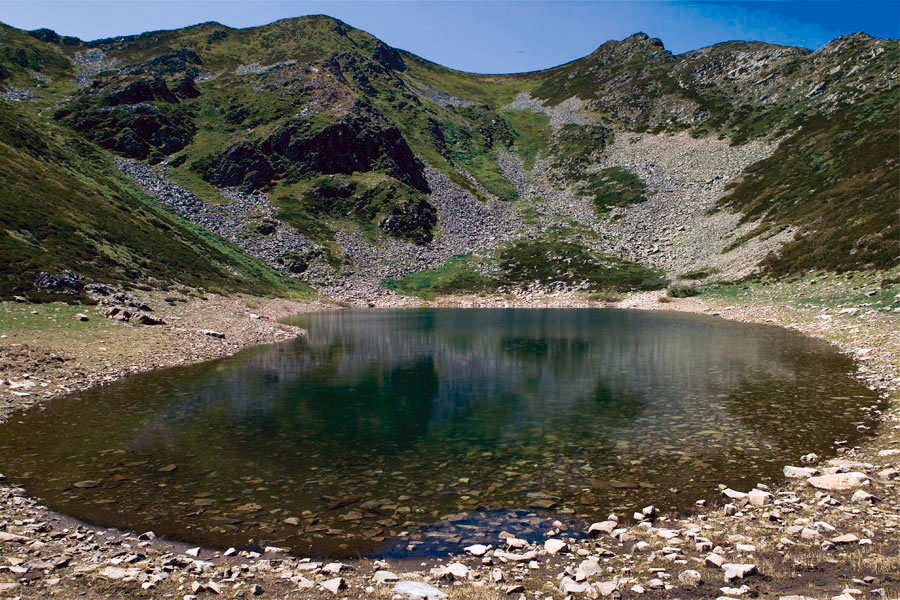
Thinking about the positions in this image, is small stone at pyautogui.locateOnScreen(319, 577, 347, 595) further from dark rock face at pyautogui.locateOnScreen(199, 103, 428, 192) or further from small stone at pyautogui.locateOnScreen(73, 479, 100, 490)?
dark rock face at pyautogui.locateOnScreen(199, 103, 428, 192)

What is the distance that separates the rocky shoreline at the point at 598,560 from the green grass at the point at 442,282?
101 m

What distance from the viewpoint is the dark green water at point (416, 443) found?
42.3 ft

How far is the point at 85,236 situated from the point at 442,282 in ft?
241

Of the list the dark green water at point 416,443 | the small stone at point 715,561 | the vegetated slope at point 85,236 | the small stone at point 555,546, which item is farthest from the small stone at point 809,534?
the vegetated slope at point 85,236

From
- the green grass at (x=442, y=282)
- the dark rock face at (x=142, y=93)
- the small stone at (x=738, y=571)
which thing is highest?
the dark rock face at (x=142, y=93)

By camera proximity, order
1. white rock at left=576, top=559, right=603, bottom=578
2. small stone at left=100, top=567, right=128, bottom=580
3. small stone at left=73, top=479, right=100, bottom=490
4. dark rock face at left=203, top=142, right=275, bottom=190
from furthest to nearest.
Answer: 1. dark rock face at left=203, top=142, right=275, bottom=190
2. small stone at left=73, top=479, right=100, bottom=490
3. white rock at left=576, top=559, right=603, bottom=578
4. small stone at left=100, top=567, right=128, bottom=580

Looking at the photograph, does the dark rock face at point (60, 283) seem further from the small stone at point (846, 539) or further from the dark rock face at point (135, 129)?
the dark rock face at point (135, 129)

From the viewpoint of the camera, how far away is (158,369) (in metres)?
32.4

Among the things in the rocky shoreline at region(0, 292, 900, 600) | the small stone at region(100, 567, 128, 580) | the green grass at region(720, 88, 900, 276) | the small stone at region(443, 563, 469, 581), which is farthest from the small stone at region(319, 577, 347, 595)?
the green grass at region(720, 88, 900, 276)

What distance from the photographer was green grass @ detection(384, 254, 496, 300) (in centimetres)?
11556

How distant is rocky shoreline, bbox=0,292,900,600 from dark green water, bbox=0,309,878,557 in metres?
0.87

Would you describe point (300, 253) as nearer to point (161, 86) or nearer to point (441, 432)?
point (161, 86)

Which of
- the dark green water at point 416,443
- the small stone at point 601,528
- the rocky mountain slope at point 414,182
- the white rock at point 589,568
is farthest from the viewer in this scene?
the rocky mountain slope at point 414,182

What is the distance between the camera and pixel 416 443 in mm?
19109
